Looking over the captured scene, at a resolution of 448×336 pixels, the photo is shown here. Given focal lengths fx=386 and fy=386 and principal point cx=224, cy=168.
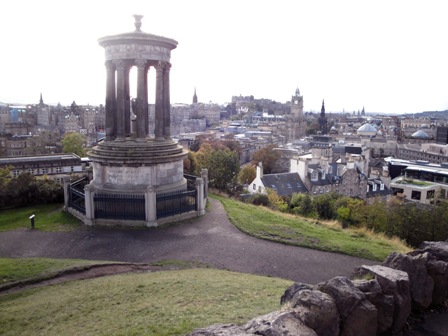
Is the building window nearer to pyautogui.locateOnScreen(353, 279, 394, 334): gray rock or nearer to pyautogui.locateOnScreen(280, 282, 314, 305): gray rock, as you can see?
pyautogui.locateOnScreen(353, 279, 394, 334): gray rock

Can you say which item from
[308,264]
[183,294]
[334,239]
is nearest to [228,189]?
[334,239]

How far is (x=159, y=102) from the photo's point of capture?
2036cm

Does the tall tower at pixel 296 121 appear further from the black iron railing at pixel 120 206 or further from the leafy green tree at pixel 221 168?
the black iron railing at pixel 120 206

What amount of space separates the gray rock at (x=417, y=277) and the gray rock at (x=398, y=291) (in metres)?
0.29

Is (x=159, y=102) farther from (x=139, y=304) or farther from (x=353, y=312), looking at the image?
(x=353, y=312)

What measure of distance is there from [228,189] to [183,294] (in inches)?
1235

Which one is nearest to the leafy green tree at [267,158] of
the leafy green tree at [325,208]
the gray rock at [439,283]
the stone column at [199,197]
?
the leafy green tree at [325,208]

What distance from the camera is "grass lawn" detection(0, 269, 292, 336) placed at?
7344 millimetres

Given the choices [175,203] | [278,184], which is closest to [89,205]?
[175,203]

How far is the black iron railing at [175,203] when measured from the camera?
17672 millimetres

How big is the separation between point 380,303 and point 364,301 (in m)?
0.39

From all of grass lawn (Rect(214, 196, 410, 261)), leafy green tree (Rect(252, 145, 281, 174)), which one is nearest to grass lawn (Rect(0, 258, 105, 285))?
grass lawn (Rect(214, 196, 410, 261))

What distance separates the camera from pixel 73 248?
48.7ft

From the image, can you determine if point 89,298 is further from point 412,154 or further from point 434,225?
point 412,154
